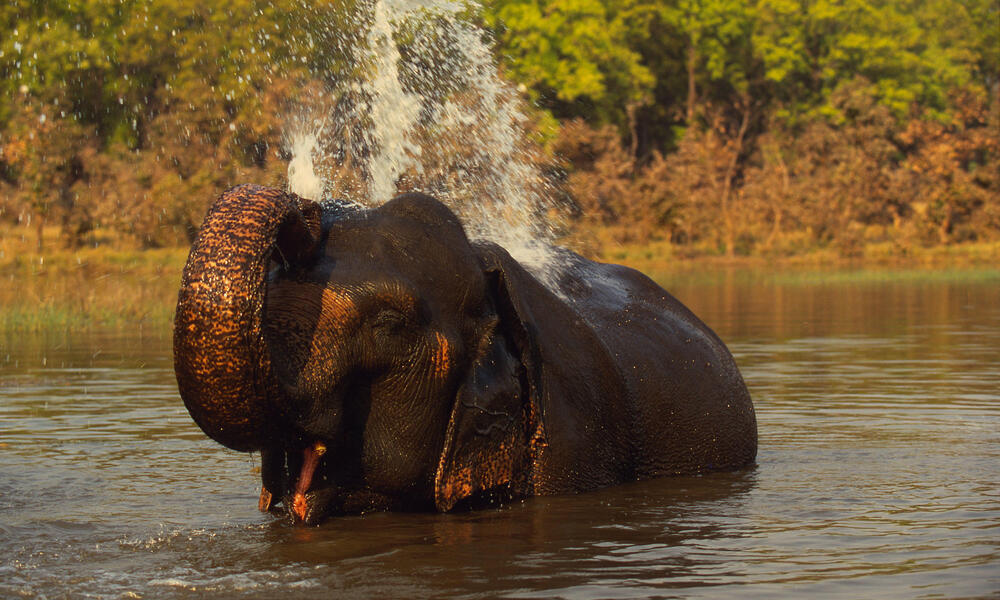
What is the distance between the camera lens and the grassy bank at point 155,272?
19.1m

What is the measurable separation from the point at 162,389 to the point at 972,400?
19.3 feet

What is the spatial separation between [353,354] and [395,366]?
0.70ft

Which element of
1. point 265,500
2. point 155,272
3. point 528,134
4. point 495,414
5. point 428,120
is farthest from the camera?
point 528,134

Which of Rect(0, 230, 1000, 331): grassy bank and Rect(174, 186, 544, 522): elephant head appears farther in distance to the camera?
Rect(0, 230, 1000, 331): grassy bank

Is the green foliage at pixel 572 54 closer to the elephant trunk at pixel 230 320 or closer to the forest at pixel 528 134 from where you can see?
the forest at pixel 528 134

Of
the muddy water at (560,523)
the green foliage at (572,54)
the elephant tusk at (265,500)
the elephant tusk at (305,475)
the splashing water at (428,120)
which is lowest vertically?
the muddy water at (560,523)

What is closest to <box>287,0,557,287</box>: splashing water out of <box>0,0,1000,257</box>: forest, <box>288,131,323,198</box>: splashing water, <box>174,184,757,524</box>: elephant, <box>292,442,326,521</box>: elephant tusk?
<box>0,0,1000,257</box>: forest

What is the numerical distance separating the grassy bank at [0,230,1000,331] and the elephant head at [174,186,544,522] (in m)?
12.7

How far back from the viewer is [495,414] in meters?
5.75

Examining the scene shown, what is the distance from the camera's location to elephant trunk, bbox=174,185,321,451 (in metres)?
4.62

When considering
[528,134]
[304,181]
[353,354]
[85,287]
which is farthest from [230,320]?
[528,134]

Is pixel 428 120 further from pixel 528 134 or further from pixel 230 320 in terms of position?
pixel 230 320

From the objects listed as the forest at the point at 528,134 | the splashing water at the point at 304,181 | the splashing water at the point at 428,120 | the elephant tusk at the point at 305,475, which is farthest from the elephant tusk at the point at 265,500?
the forest at the point at 528,134

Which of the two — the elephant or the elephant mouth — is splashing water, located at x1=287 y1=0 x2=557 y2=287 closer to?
the elephant
